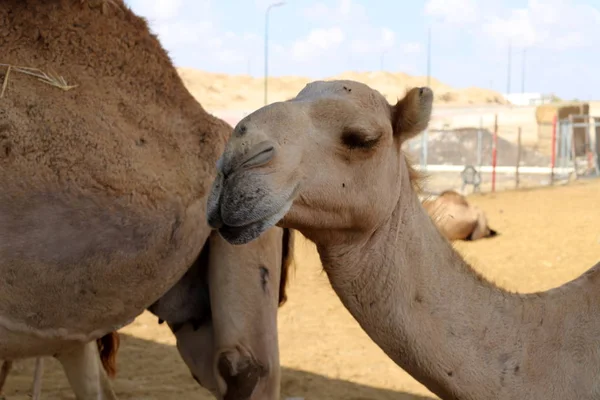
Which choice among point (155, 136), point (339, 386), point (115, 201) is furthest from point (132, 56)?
point (339, 386)

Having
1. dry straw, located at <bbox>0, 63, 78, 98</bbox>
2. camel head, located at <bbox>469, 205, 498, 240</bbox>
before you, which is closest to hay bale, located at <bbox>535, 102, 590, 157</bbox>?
camel head, located at <bbox>469, 205, 498, 240</bbox>

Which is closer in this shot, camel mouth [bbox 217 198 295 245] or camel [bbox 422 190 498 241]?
camel mouth [bbox 217 198 295 245]

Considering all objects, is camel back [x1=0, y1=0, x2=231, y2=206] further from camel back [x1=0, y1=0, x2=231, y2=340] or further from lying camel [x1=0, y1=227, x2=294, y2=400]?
lying camel [x1=0, y1=227, x2=294, y2=400]

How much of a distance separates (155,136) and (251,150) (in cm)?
196

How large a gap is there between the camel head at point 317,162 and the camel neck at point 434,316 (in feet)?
0.41

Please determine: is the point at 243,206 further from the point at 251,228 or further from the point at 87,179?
the point at 87,179

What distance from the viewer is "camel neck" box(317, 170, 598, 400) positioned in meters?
2.82

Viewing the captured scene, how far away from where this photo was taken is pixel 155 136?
4242 mm

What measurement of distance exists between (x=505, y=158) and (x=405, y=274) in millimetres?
19674

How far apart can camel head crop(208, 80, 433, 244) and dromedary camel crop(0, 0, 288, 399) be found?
1.50 m

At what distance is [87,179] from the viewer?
397 centimetres

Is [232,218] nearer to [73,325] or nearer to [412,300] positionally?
[412,300]

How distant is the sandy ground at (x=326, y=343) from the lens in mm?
6402

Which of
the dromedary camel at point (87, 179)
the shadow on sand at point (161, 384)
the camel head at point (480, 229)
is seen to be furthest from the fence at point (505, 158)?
the dromedary camel at point (87, 179)
